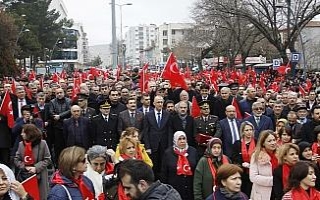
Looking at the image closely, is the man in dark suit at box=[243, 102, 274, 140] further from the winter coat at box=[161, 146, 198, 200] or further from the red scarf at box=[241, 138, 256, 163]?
the winter coat at box=[161, 146, 198, 200]

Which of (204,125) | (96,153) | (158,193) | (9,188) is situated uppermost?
(158,193)

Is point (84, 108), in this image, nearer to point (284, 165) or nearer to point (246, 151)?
point (246, 151)

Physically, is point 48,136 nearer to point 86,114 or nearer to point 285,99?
point 86,114

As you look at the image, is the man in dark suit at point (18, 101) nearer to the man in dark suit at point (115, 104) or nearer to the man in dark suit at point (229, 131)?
the man in dark suit at point (115, 104)

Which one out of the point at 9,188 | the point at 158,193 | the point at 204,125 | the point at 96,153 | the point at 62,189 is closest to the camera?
the point at 158,193

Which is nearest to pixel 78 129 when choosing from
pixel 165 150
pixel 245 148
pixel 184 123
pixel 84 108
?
pixel 84 108

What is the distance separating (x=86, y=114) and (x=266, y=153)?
480 centimetres

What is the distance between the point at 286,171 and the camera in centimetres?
614

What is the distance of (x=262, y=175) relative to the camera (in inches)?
267

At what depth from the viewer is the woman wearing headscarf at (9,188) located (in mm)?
4820

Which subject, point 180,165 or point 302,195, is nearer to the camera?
point 302,195

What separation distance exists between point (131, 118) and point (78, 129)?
3.12 ft

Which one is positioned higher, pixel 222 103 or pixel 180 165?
pixel 222 103

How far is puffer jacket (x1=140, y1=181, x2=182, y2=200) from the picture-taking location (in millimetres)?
3653
